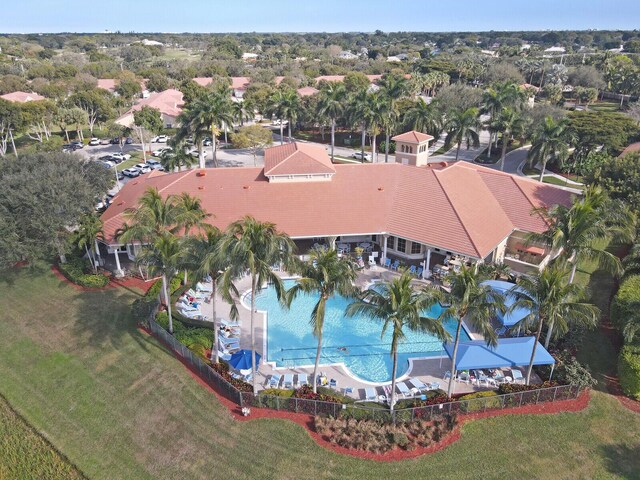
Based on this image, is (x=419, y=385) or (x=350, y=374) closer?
(x=419, y=385)

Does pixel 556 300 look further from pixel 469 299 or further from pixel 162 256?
pixel 162 256

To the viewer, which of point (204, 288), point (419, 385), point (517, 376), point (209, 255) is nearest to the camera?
point (209, 255)

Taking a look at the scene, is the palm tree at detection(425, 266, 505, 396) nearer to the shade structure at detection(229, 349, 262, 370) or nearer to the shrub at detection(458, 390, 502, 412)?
the shrub at detection(458, 390, 502, 412)

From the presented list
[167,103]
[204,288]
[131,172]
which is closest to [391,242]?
[204,288]

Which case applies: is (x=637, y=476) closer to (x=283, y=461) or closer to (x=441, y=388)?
(x=441, y=388)

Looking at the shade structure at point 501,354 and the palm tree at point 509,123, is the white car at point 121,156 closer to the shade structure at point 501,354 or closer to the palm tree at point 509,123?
the palm tree at point 509,123

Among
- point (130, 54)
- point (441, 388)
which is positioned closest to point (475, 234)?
point (441, 388)

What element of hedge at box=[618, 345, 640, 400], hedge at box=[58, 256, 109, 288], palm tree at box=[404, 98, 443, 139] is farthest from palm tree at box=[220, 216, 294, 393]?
palm tree at box=[404, 98, 443, 139]
